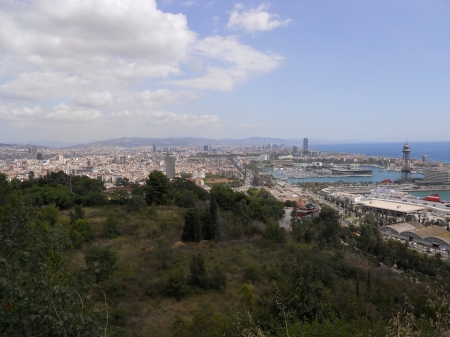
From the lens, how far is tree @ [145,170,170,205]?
1398cm

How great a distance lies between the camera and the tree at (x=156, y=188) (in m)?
14.0

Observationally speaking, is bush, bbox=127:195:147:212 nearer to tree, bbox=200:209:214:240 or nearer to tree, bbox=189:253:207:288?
tree, bbox=200:209:214:240

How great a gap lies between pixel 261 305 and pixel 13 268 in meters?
3.38

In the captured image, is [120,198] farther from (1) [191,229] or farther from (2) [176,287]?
(2) [176,287]

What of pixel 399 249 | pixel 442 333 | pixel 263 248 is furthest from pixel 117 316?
pixel 399 249

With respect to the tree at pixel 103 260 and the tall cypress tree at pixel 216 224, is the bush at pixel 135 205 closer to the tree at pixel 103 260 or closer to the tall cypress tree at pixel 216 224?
the tall cypress tree at pixel 216 224

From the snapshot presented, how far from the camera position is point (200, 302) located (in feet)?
18.6

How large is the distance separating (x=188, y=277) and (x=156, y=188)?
315 inches

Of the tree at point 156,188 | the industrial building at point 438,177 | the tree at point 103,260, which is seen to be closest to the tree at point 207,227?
the tree at point 103,260

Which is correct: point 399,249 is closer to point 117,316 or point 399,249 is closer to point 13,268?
point 117,316

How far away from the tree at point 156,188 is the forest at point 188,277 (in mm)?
49

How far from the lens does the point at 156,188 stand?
1408 cm

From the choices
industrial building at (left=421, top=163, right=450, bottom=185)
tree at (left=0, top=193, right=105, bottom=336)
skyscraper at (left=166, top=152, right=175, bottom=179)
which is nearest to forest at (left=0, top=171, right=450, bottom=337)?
tree at (left=0, top=193, right=105, bottom=336)

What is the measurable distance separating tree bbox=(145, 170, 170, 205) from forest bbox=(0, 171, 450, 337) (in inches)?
1.9
